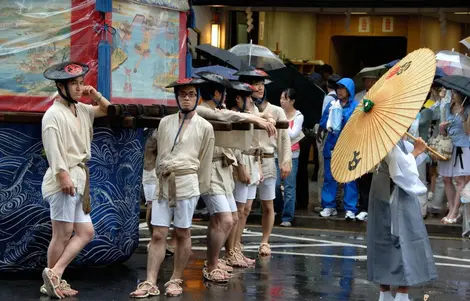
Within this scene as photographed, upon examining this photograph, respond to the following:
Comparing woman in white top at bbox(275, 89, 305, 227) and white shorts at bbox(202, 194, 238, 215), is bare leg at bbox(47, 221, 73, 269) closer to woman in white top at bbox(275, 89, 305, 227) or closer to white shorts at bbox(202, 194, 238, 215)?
white shorts at bbox(202, 194, 238, 215)

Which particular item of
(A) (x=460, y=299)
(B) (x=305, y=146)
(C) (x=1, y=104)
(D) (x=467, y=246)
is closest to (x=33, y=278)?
(C) (x=1, y=104)

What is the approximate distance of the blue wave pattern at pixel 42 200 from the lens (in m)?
10.2

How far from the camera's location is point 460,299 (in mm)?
10367

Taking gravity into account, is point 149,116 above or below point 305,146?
above

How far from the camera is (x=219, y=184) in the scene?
10688mm

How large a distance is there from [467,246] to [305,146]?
12.4ft

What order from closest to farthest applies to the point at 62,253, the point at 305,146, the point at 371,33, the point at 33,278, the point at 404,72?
the point at 404,72, the point at 62,253, the point at 33,278, the point at 305,146, the point at 371,33

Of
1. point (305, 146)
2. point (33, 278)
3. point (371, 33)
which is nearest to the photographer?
point (33, 278)

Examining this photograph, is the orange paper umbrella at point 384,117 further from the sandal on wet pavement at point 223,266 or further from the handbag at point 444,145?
the handbag at point 444,145

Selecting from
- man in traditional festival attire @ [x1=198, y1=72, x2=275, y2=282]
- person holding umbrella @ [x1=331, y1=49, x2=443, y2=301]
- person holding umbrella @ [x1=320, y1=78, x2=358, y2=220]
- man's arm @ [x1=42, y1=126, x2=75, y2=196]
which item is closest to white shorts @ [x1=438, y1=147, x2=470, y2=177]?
person holding umbrella @ [x1=320, y1=78, x2=358, y2=220]

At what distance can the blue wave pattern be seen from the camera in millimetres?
10211

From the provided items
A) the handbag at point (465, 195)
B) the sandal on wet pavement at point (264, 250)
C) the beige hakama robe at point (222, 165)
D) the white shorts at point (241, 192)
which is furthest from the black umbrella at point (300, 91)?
the beige hakama robe at point (222, 165)

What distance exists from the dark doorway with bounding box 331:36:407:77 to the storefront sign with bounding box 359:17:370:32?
2.60 ft

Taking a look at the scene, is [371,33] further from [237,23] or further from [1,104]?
[1,104]
